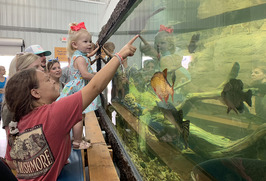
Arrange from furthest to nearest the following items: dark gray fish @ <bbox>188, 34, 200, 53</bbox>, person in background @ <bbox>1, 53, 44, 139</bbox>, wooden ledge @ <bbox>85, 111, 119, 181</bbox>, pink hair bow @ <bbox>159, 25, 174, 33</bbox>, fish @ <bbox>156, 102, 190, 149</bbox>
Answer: person in background @ <bbox>1, 53, 44, 139</bbox> < wooden ledge @ <bbox>85, 111, 119, 181</bbox> < pink hair bow @ <bbox>159, 25, 174, 33</bbox> < fish @ <bbox>156, 102, 190, 149</bbox> < dark gray fish @ <bbox>188, 34, 200, 53</bbox>

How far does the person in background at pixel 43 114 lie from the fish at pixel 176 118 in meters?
0.32

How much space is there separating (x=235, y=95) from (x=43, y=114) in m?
0.88

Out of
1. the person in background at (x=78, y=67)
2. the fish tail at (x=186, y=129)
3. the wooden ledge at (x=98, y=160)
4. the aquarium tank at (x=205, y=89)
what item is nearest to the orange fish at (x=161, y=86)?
the aquarium tank at (x=205, y=89)

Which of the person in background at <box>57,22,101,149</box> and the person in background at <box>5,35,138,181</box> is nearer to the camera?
the person in background at <box>5,35,138,181</box>

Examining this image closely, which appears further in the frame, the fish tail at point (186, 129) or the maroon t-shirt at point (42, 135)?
the maroon t-shirt at point (42, 135)

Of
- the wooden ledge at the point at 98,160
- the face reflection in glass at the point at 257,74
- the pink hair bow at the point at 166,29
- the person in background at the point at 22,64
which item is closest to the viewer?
the face reflection in glass at the point at 257,74

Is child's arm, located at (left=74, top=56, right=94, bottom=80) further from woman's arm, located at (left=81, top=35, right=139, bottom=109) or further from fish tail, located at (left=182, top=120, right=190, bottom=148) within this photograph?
fish tail, located at (left=182, top=120, right=190, bottom=148)

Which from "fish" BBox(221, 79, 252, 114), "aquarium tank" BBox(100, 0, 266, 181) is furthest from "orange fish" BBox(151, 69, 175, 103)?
"fish" BBox(221, 79, 252, 114)

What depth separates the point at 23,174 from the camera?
1.09 metres

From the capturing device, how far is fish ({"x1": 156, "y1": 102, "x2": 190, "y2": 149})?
85 centimetres

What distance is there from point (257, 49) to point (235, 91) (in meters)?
0.13

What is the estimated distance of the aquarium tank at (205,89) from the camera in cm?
54

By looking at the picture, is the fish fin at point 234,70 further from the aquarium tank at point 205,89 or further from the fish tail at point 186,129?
the fish tail at point 186,129

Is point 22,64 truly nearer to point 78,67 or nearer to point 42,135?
point 78,67
